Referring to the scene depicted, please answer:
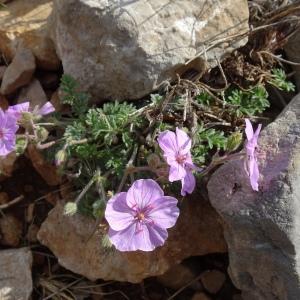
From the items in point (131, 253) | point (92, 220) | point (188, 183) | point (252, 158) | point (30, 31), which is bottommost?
point (131, 253)

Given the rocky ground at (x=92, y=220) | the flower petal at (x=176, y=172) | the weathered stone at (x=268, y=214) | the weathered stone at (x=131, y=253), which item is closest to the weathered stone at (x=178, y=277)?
the rocky ground at (x=92, y=220)

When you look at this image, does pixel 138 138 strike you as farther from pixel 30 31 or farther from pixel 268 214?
pixel 30 31

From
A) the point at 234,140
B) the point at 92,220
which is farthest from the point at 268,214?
the point at 92,220

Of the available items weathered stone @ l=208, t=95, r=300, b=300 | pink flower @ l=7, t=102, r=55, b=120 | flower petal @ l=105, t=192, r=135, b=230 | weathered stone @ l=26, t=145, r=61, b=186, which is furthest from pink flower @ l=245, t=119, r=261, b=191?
weathered stone @ l=26, t=145, r=61, b=186

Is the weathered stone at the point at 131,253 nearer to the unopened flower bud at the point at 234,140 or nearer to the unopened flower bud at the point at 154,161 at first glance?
the unopened flower bud at the point at 154,161

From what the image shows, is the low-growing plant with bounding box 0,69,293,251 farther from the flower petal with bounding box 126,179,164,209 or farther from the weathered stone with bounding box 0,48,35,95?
the weathered stone with bounding box 0,48,35,95

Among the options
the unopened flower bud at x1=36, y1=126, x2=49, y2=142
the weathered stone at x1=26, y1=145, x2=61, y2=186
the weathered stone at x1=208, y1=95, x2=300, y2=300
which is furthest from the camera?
the weathered stone at x1=26, y1=145, x2=61, y2=186
